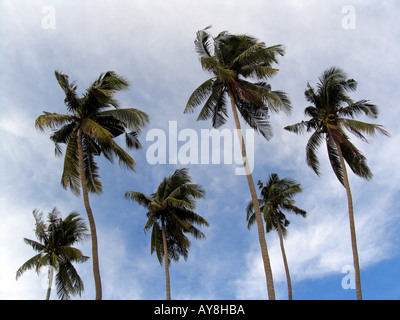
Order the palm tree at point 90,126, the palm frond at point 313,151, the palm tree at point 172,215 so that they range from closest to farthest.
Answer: the palm tree at point 90,126 → the palm frond at point 313,151 → the palm tree at point 172,215

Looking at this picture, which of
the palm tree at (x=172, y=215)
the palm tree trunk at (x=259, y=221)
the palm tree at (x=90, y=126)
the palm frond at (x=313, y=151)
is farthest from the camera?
the palm tree at (x=172, y=215)

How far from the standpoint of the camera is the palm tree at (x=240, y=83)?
17094 millimetres

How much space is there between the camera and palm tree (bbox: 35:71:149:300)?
16016 millimetres

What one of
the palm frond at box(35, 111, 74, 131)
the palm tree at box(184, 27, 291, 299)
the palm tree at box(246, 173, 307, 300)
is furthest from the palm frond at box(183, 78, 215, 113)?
the palm tree at box(246, 173, 307, 300)

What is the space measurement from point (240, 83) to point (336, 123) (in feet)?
24.2

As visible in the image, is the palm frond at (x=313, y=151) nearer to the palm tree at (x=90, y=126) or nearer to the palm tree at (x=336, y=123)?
the palm tree at (x=336, y=123)

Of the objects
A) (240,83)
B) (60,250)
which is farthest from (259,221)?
(60,250)

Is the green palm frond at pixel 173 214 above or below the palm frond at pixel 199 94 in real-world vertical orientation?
below

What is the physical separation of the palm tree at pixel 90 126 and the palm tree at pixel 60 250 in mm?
9681

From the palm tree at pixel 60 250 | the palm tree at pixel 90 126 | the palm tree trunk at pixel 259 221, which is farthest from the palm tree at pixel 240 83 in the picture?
the palm tree at pixel 60 250

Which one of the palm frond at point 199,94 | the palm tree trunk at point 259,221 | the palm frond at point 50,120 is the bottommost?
the palm tree trunk at point 259,221

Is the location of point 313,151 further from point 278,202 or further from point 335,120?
point 278,202

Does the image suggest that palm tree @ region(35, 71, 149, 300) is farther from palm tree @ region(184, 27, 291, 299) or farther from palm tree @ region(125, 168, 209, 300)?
palm tree @ region(125, 168, 209, 300)
